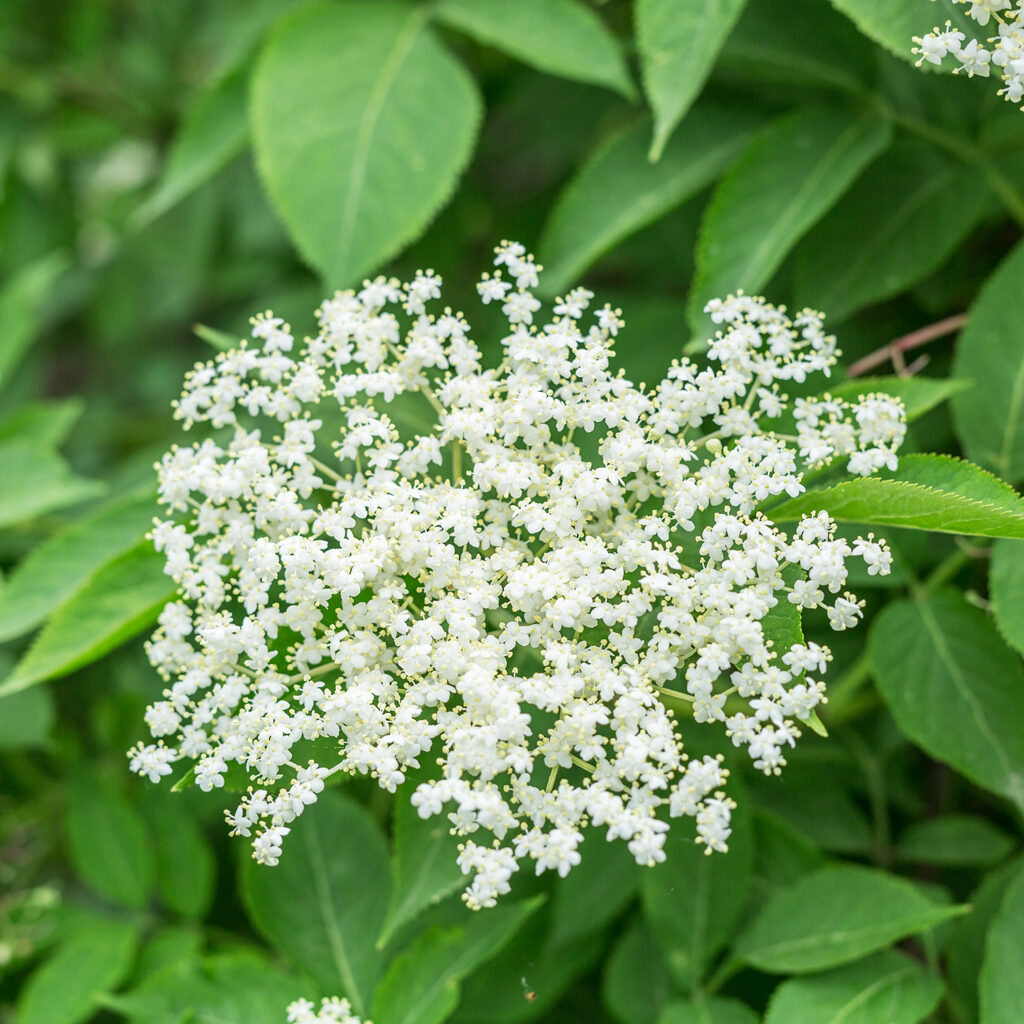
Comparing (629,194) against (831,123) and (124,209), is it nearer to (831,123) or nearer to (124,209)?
(831,123)

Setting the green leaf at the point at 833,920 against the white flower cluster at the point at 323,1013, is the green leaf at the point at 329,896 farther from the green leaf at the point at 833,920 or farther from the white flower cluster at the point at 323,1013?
the green leaf at the point at 833,920

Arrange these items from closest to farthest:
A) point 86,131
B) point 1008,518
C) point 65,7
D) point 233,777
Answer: point 1008,518
point 233,777
point 86,131
point 65,7

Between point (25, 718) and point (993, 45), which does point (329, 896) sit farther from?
point (993, 45)

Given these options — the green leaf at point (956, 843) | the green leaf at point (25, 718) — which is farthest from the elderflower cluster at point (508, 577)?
the green leaf at point (25, 718)

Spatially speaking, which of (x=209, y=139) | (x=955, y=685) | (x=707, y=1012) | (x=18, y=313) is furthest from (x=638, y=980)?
(x=18, y=313)

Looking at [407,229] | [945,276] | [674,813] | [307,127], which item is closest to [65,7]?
[307,127]

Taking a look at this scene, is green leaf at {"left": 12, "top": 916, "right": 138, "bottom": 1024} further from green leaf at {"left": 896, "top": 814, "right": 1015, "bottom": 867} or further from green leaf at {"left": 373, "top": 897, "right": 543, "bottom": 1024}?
green leaf at {"left": 896, "top": 814, "right": 1015, "bottom": 867}
